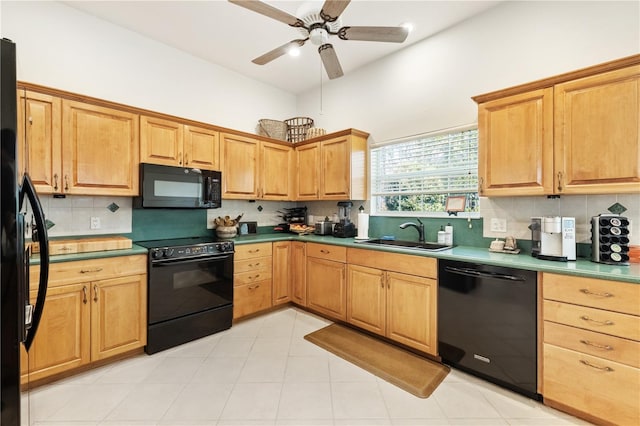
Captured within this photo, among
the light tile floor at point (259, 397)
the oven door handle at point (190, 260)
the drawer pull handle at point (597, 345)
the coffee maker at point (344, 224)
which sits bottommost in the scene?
the light tile floor at point (259, 397)

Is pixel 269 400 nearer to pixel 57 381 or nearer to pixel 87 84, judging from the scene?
pixel 57 381

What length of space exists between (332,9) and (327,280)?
2.49m

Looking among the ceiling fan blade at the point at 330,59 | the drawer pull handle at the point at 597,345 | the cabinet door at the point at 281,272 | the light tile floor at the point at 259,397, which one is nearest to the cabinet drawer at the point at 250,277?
the cabinet door at the point at 281,272

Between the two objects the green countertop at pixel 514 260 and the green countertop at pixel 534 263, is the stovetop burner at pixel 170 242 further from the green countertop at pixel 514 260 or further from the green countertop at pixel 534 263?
the green countertop at pixel 534 263

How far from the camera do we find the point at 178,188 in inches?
114

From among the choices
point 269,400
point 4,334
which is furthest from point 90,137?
point 269,400

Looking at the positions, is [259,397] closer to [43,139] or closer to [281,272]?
[281,272]

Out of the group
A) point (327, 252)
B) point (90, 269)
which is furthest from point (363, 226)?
point (90, 269)

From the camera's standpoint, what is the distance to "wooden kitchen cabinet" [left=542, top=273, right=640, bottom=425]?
5.12 feet

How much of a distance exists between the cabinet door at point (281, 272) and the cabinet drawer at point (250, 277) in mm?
112

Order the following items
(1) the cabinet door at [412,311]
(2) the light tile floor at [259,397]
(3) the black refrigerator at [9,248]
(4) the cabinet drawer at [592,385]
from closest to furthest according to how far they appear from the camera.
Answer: (3) the black refrigerator at [9,248] → (4) the cabinet drawer at [592,385] → (2) the light tile floor at [259,397] → (1) the cabinet door at [412,311]

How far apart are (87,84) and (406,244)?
3491mm

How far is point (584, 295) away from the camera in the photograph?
1.70 m

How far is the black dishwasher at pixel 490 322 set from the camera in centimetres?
190
